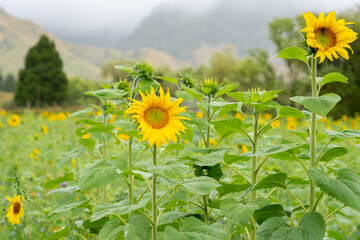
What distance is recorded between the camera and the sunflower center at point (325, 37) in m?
1.38

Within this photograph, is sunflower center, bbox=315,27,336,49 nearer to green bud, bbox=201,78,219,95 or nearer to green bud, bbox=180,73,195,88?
green bud, bbox=201,78,219,95

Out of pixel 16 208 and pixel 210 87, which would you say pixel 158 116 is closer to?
pixel 210 87

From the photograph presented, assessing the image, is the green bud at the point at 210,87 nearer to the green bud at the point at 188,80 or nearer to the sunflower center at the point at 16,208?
the green bud at the point at 188,80

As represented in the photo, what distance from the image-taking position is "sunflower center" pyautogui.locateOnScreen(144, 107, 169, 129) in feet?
4.59

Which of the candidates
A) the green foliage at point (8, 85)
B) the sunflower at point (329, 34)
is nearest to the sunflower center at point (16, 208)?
the sunflower at point (329, 34)

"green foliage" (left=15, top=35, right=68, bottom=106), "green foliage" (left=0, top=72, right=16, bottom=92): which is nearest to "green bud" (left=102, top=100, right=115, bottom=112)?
"green foliage" (left=15, top=35, right=68, bottom=106)

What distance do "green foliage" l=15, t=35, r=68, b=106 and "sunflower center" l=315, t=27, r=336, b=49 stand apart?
28.1 meters

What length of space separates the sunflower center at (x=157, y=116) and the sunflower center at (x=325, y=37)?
668 mm

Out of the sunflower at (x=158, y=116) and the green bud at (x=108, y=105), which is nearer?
the sunflower at (x=158, y=116)

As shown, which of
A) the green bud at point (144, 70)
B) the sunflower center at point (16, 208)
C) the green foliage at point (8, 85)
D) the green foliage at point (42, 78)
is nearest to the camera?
the green bud at point (144, 70)

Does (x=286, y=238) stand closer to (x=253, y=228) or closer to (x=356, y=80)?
(x=253, y=228)

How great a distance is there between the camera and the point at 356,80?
45.5 ft

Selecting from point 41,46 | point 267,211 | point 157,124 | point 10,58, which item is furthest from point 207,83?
point 10,58

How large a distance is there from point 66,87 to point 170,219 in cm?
2984
